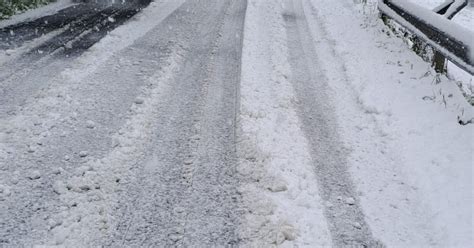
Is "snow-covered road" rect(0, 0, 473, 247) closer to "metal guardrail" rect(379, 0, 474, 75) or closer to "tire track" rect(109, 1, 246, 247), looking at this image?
"tire track" rect(109, 1, 246, 247)

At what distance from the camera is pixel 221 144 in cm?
507

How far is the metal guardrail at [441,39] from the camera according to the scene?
6113 millimetres

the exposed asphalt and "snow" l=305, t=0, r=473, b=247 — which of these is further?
"snow" l=305, t=0, r=473, b=247

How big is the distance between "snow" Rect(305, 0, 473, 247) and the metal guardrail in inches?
18.9

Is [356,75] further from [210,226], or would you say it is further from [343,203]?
[210,226]

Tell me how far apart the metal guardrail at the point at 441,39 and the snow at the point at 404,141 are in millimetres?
481

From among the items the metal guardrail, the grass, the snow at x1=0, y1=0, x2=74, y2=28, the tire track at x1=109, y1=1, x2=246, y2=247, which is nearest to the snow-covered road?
the tire track at x1=109, y1=1, x2=246, y2=247

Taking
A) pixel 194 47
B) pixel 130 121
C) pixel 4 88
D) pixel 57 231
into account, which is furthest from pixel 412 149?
pixel 4 88

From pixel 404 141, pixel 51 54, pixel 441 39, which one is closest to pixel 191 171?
pixel 404 141

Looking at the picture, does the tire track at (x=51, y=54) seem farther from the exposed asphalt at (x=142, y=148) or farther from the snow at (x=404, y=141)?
the snow at (x=404, y=141)

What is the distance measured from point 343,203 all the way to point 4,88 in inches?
197

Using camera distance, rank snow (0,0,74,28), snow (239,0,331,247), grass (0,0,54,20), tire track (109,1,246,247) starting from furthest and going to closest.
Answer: grass (0,0,54,20)
snow (0,0,74,28)
snow (239,0,331,247)
tire track (109,1,246,247)

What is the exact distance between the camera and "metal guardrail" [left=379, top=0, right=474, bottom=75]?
6.11 metres

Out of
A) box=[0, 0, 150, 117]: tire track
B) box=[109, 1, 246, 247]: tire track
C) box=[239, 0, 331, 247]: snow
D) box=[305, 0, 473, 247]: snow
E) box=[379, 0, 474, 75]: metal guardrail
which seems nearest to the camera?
box=[109, 1, 246, 247]: tire track
